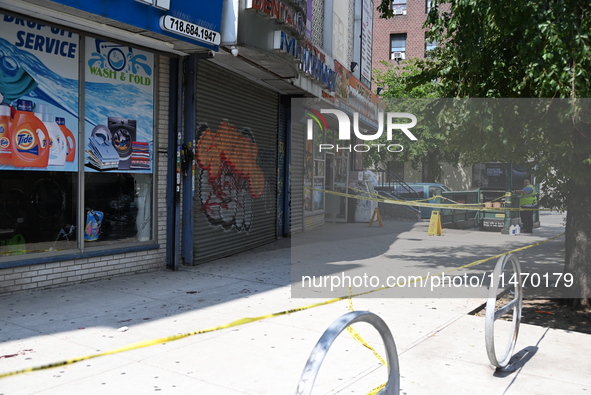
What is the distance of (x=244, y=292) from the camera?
7.98m

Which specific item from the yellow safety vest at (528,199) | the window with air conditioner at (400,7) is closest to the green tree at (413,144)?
the window with air conditioner at (400,7)

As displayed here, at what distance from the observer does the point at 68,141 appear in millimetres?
7711

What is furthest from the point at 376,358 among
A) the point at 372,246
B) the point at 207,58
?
the point at 372,246

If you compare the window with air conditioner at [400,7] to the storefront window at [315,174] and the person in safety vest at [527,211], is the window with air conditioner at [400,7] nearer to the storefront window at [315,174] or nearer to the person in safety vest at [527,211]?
the person in safety vest at [527,211]

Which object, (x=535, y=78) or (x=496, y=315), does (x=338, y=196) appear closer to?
(x=535, y=78)

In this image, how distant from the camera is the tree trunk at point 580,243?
25.7 ft

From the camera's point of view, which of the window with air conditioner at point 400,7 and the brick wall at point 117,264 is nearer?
the brick wall at point 117,264

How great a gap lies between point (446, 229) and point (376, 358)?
14085 millimetres

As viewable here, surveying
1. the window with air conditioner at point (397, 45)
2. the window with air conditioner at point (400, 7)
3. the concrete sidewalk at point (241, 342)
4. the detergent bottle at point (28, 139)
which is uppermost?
the window with air conditioner at point (400, 7)

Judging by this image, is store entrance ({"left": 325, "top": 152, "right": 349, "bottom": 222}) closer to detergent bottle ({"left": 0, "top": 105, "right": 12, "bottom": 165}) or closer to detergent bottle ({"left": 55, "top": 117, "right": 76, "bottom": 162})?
detergent bottle ({"left": 55, "top": 117, "right": 76, "bottom": 162})

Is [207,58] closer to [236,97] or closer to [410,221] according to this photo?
[236,97]

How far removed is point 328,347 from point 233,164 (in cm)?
866

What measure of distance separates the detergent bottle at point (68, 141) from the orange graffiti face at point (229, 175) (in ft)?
7.99

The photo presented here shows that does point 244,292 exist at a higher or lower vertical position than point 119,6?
lower
